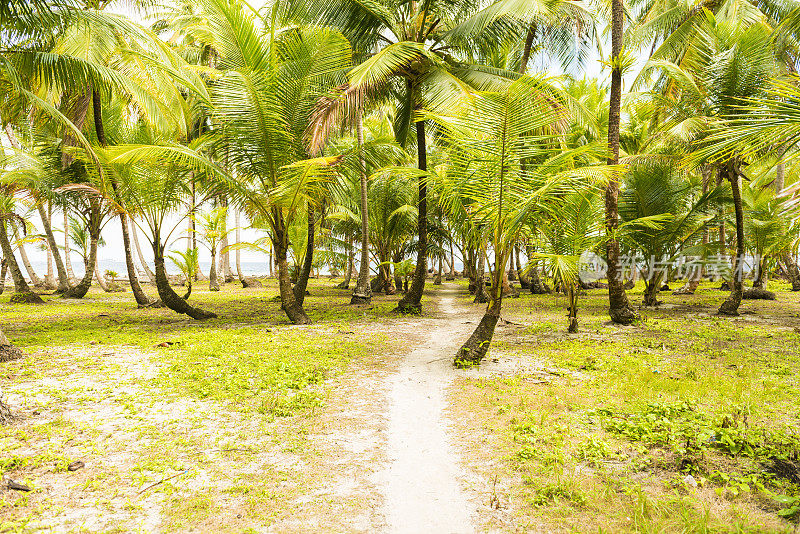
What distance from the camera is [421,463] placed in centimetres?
303

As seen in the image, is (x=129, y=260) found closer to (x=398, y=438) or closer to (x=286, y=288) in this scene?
(x=286, y=288)

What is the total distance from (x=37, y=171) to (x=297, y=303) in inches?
306

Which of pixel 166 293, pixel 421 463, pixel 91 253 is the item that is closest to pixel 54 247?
pixel 91 253

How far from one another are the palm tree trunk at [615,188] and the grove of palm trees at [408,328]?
54 millimetres

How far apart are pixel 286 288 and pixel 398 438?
240 inches

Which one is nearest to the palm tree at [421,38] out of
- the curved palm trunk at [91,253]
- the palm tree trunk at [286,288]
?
the palm tree trunk at [286,288]

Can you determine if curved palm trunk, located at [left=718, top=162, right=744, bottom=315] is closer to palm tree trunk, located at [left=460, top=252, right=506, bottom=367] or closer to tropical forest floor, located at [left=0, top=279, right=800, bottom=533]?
tropical forest floor, located at [left=0, top=279, right=800, bottom=533]

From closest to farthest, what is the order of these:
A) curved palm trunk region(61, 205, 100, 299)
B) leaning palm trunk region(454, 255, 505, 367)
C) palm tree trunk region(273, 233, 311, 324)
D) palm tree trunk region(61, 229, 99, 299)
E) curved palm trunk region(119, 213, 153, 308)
Answer: leaning palm trunk region(454, 255, 505, 367) → palm tree trunk region(273, 233, 311, 324) → curved palm trunk region(119, 213, 153, 308) → curved palm trunk region(61, 205, 100, 299) → palm tree trunk region(61, 229, 99, 299)

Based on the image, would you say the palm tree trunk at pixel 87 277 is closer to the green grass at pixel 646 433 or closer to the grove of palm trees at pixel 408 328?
the grove of palm trees at pixel 408 328

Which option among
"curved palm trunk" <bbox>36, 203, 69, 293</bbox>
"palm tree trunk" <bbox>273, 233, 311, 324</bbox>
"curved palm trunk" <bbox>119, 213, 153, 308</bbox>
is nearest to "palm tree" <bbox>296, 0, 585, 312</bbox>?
"palm tree trunk" <bbox>273, 233, 311, 324</bbox>

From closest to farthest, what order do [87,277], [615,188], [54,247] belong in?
[615,188]
[87,277]
[54,247]

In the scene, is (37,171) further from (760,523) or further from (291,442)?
(760,523)

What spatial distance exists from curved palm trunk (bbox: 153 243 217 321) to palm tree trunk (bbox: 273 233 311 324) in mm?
2283

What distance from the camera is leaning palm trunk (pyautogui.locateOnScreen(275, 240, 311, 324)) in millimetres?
8797
